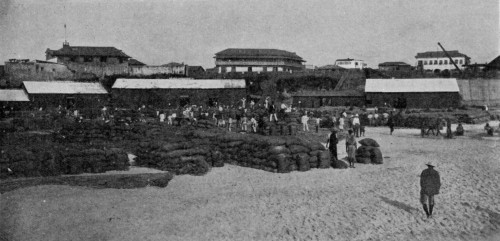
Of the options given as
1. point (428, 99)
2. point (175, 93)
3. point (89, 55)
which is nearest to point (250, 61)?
point (175, 93)

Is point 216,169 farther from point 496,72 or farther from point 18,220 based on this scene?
point 496,72

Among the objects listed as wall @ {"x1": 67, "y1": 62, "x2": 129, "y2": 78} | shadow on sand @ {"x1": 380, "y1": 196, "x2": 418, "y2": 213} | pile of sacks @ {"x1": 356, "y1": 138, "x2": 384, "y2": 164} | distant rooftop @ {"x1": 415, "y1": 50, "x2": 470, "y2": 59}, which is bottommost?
shadow on sand @ {"x1": 380, "y1": 196, "x2": 418, "y2": 213}

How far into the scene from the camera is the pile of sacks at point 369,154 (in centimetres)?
1938

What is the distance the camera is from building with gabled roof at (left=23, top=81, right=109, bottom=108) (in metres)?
53.2

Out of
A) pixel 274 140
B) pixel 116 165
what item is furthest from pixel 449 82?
pixel 116 165

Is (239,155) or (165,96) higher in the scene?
(165,96)

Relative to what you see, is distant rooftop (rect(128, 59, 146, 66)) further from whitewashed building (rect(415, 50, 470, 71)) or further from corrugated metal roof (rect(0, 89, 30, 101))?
whitewashed building (rect(415, 50, 470, 71))

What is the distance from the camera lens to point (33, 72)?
66938mm

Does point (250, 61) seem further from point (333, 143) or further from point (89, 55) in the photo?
Result: point (333, 143)

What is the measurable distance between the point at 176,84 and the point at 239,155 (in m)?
41.1

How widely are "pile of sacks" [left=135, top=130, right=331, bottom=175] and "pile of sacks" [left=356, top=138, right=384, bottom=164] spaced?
2.04 metres

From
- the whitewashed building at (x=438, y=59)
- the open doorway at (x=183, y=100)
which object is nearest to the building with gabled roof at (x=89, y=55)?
the open doorway at (x=183, y=100)

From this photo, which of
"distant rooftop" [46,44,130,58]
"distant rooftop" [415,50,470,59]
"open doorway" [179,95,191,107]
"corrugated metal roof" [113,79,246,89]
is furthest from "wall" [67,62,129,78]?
"distant rooftop" [415,50,470,59]

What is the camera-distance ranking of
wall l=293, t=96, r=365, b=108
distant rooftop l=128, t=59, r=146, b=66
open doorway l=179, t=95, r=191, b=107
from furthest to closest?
distant rooftop l=128, t=59, r=146, b=66, open doorway l=179, t=95, r=191, b=107, wall l=293, t=96, r=365, b=108
